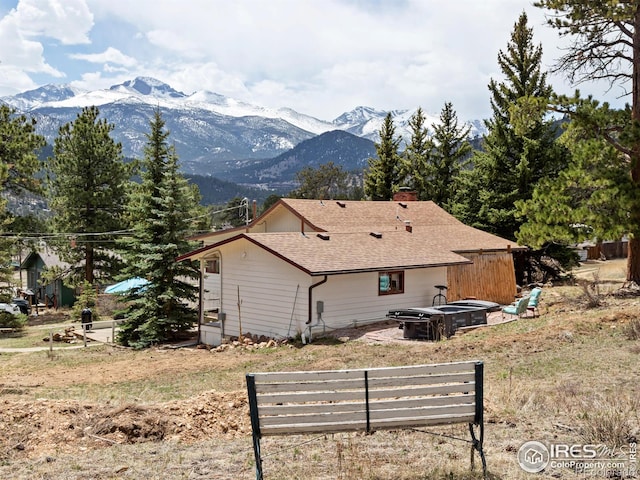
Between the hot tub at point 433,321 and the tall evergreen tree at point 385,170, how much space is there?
3246 cm

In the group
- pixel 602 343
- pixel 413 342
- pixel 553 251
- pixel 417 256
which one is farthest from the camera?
pixel 553 251

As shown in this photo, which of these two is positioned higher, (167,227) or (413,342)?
(167,227)

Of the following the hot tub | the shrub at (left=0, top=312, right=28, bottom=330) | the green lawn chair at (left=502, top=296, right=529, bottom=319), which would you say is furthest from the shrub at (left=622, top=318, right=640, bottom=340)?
the shrub at (left=0, top=312, right=28, bottom=330)

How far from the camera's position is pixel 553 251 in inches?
1469

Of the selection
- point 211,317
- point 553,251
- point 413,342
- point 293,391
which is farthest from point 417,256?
point 293,391

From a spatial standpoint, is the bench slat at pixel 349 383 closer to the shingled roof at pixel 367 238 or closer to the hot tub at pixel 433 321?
the hot tub at pixel 433 321

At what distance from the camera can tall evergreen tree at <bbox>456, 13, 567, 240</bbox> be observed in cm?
3712

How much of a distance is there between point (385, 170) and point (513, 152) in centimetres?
1585

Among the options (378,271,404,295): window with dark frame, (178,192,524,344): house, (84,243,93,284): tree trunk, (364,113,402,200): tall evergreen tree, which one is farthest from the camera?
(364,113,402,200): tall evergreen tree

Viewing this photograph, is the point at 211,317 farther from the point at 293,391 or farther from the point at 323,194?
the point at 323,194

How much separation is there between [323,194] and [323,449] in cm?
10684

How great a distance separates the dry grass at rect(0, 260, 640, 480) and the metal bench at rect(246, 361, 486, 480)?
0.53 meters

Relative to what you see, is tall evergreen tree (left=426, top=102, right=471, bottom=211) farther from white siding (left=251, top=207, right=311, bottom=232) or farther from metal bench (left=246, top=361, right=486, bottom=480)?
metal bench (left=246, top=361, right=486, bottom=480)

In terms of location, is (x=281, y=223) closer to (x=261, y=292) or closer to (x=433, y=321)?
(x=261, y=292)
